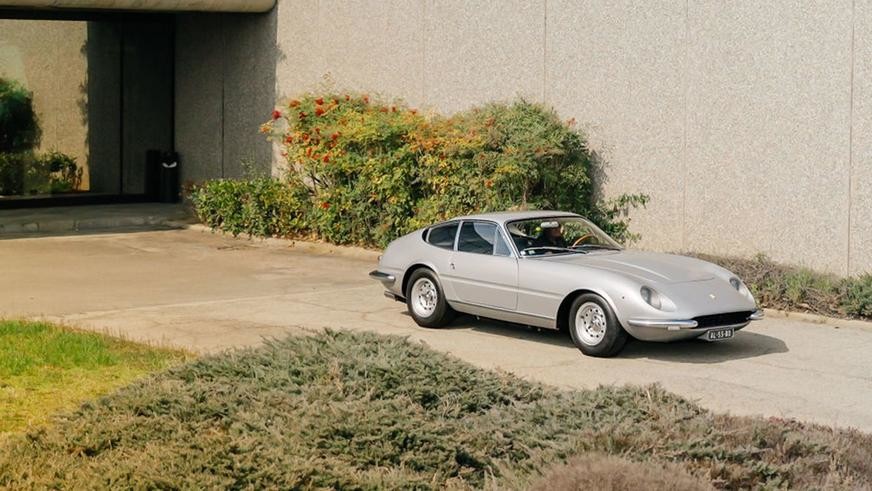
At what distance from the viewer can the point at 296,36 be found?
2184 cm

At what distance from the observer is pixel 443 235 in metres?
12.5

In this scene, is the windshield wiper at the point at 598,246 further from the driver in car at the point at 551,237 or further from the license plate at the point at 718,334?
the license plate at the point at 718,334

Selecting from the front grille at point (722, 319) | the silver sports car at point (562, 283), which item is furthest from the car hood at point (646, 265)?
the front grille at point (722, 319)

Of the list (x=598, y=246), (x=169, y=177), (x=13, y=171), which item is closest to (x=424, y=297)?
(x=598, y=246)

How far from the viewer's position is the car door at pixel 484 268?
38.3ft

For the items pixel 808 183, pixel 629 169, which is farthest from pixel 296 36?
pixel 808 183

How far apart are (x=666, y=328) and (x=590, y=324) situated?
2.63ft

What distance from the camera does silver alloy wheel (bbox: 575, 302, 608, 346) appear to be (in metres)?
10.9

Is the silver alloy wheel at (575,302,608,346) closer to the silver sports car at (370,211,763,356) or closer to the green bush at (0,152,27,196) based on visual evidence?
the silver sports car at (370,211,763,356)

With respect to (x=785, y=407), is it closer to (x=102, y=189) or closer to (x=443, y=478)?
(x=443, y=478)

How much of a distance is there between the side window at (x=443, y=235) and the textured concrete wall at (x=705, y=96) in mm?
4687

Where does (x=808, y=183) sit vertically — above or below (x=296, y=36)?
below

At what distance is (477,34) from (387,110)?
5.85 ft

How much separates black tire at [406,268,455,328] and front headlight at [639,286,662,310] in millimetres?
→ 2234
